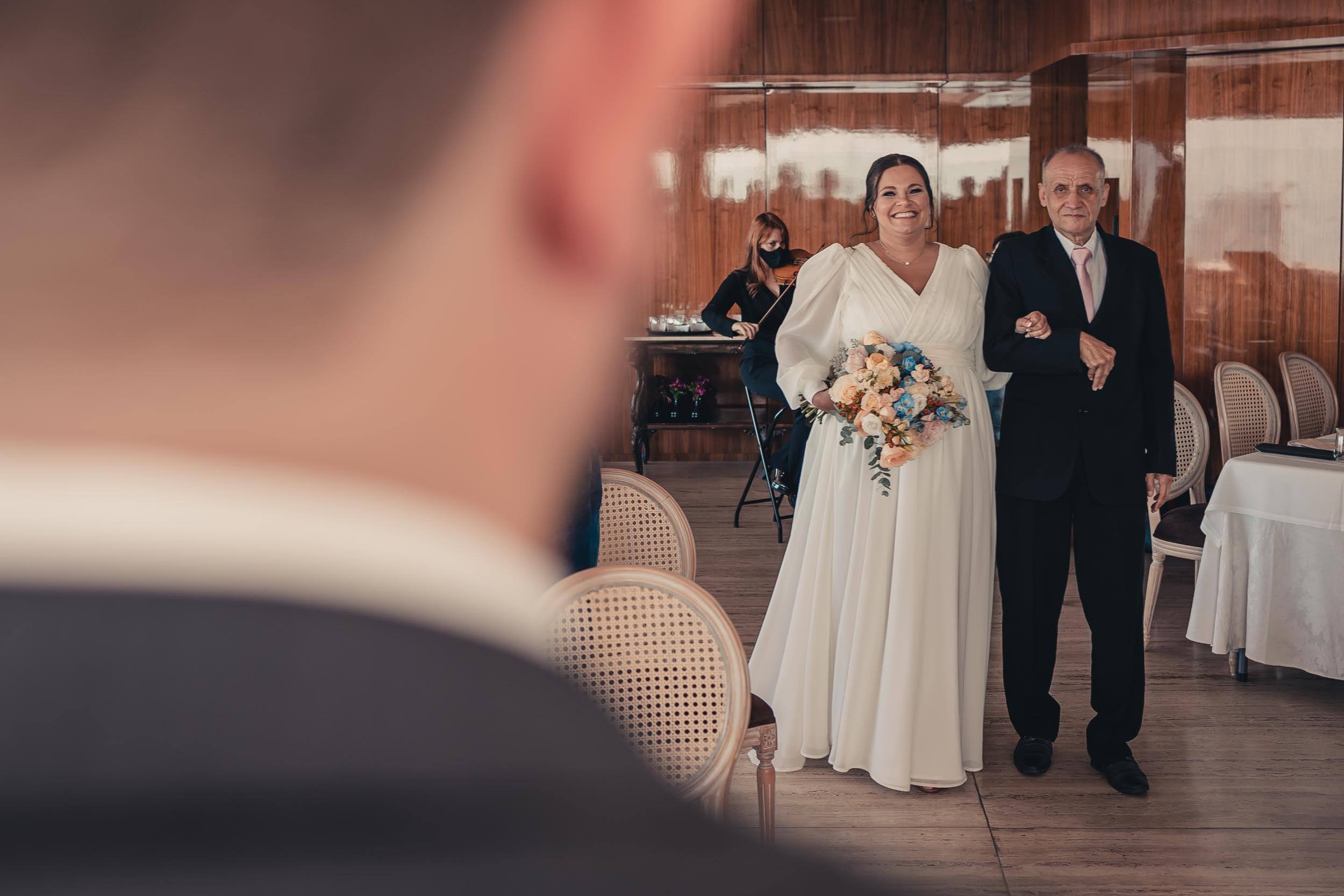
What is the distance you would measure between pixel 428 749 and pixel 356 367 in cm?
11

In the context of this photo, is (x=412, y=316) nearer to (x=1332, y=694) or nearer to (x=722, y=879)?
(x=722, y=879)

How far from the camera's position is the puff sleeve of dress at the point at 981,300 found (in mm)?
3176

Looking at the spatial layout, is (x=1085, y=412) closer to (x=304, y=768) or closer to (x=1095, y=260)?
(x=1095, y=260)

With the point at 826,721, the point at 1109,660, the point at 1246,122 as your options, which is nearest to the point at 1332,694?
the point at 1109,660

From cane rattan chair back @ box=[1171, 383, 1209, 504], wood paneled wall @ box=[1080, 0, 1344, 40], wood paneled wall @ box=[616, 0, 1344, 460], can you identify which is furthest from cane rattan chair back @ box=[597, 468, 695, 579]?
wood paneled wall @ box=[1080, 0, 1344, 40]

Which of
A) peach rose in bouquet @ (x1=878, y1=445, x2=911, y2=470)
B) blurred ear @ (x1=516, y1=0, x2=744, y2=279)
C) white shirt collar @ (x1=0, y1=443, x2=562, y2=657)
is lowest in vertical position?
peach rose in bouquet @ (x1=878, y1=445, x2=911, y2=470)

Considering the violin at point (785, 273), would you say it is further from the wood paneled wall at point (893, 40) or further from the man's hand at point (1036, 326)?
the man's hand at point (1036, 326)

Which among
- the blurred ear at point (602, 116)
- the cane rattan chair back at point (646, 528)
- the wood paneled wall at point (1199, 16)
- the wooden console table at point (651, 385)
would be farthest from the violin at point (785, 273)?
the blurred ear at point (602, 116)

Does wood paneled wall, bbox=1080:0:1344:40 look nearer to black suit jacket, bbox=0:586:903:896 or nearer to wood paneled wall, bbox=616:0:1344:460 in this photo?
wood paneled wall, bbox=616:0:1344:460

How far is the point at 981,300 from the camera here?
125 inches

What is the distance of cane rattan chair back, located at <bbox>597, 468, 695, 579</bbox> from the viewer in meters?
2.79

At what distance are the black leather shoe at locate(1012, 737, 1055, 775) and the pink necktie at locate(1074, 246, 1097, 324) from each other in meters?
1.26

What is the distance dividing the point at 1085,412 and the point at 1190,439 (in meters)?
2.33

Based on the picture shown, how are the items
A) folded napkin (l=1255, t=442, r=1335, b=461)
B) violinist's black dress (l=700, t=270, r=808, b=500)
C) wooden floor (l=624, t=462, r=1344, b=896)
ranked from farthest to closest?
violinist's black dress (l=700, t=270, r=808, b=500) < folded napkin (l=1255, t=442, r=1335, b=461) < wooden floor (l=624, t=462, r=1344, b=896)
